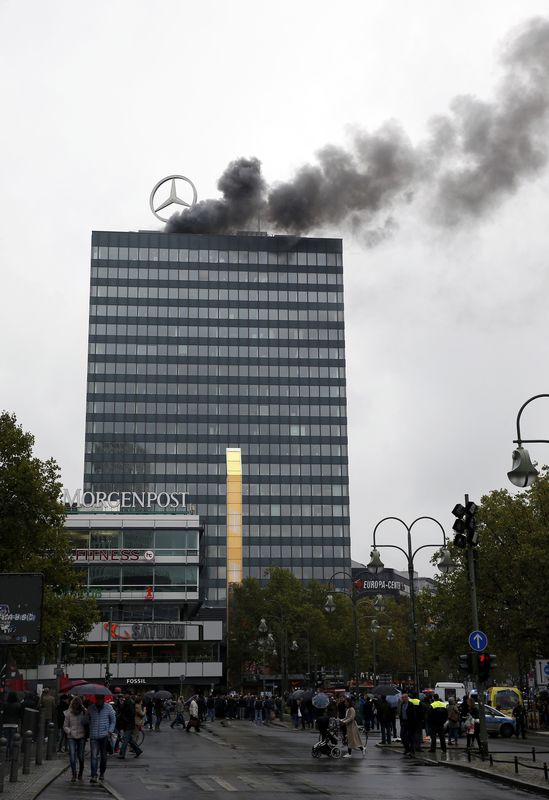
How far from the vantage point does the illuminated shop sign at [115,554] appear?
94625mm

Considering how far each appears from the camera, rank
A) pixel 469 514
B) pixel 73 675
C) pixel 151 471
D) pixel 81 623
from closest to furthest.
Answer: pixel 469 514, pixel 81 623, pixel 73 675, pixel 151 471

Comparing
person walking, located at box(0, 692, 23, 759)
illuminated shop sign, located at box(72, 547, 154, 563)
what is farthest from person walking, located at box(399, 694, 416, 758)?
illuminated shop sign, located at box(72, 547, 154, 563)

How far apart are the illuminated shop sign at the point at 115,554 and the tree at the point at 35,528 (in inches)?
1864

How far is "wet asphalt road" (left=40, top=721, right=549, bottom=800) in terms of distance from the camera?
64.4 feet

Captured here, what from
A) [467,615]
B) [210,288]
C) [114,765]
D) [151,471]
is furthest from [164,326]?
[114,765]

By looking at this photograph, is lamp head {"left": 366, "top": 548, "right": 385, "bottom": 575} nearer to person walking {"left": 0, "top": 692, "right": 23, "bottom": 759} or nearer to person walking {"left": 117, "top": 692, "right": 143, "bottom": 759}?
person walking {"left": 117, "top": 692, "right": 143, "bottom": 759}

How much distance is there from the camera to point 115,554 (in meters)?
95.1

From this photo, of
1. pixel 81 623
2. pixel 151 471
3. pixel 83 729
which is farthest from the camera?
pixel 151 471

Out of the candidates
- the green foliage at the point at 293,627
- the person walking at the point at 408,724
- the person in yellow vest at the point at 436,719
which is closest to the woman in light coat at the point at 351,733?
the person walking at the point at 408,724

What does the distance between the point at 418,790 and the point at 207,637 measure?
7884cm

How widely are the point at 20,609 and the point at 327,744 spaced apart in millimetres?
12612

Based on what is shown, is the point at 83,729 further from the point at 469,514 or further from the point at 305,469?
the point at 305,469

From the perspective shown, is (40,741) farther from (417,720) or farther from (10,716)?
(417,720)

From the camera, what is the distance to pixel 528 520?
Answer: 56.6m
